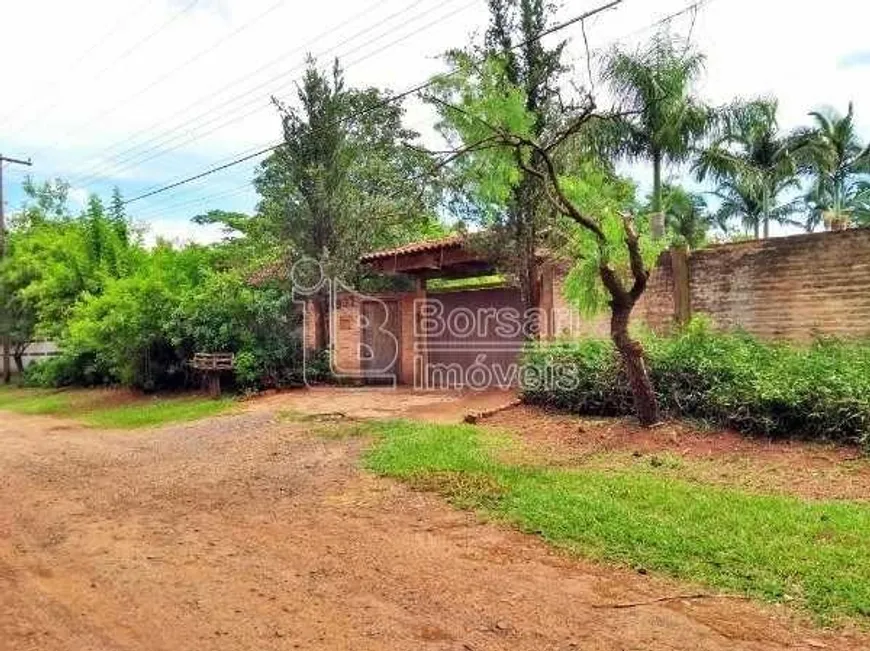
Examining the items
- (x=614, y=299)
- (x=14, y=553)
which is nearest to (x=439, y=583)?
(x=14, y=553)

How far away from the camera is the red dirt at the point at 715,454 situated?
602cm

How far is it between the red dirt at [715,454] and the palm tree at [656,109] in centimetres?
905

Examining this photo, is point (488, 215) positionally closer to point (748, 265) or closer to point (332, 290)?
point (748, 265)

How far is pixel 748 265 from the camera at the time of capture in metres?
9.61

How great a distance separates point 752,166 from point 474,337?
13498 millimetres

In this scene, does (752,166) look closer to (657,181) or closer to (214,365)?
(657,181)

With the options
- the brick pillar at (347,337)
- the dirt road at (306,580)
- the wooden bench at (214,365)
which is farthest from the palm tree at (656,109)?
the dirt road at (306,580)

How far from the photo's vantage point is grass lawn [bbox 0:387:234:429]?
1261 cm

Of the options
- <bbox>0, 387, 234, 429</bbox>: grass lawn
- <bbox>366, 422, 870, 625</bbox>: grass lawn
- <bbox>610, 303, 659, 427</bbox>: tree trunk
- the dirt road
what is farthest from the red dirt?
<bbox>0, 387, 234, 429</bbox>: grass lawn

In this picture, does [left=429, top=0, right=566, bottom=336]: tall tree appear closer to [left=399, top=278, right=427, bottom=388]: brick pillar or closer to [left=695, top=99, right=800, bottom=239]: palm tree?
[left=399, top=278, right=427, bottom=388]: brick pillar

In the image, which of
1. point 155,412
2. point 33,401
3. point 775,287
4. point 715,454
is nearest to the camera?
point 715,454

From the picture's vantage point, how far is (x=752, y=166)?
23.0 metres

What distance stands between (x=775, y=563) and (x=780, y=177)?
2446 centimetres

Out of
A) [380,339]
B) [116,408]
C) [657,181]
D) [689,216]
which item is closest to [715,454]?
[380,339]
